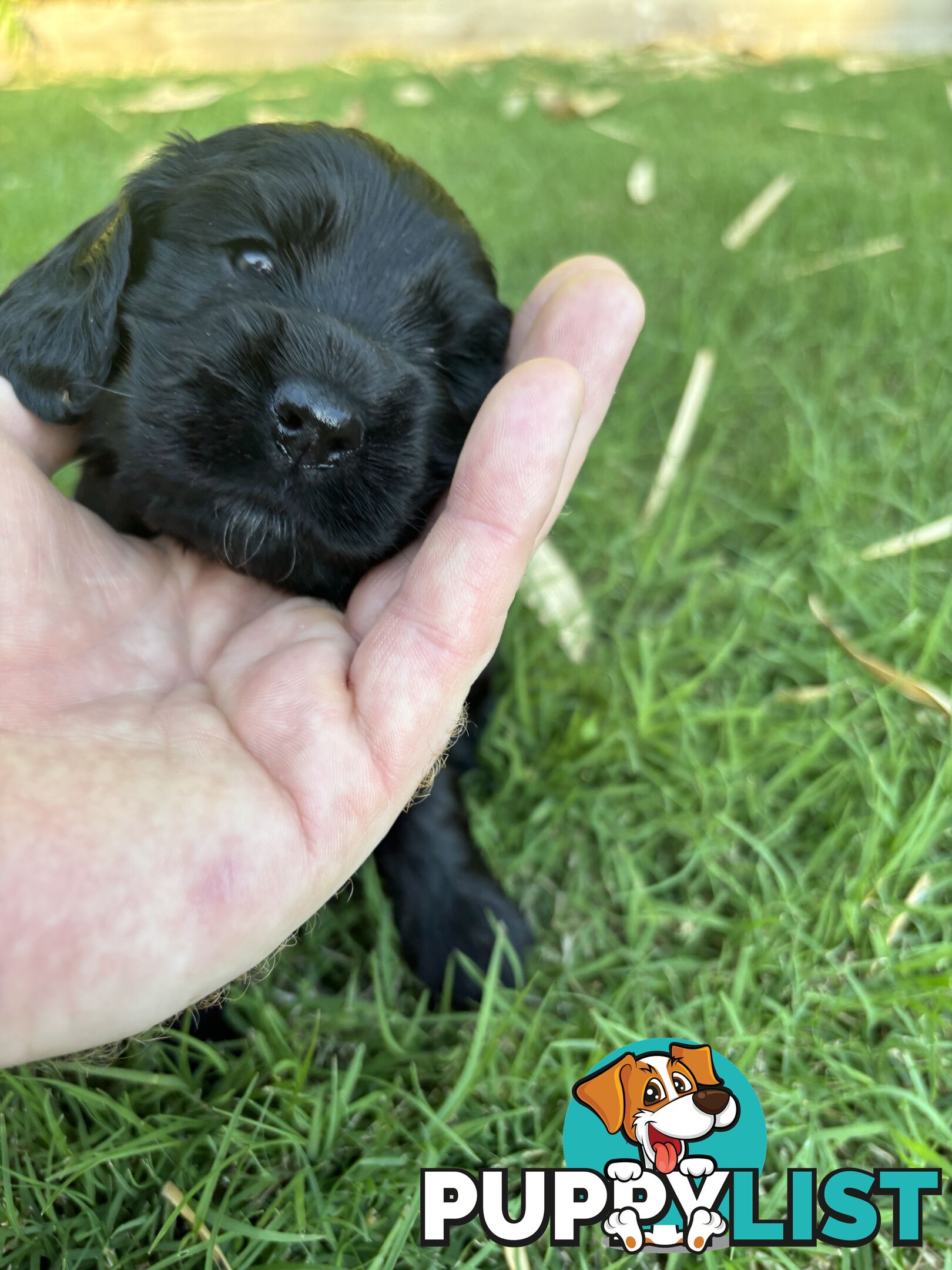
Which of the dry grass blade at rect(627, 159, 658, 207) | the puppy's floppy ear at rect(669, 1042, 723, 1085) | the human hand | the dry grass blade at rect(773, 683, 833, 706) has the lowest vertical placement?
the puppy's floppy ear at rect(669, 1042, 723, 1085)

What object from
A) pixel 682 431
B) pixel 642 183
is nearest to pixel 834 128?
pixel 642 183

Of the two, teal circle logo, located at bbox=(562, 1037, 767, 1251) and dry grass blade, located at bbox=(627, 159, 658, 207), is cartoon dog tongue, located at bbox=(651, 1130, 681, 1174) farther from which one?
dry grass blade, located at bbox=(627, 159, 658, 207)

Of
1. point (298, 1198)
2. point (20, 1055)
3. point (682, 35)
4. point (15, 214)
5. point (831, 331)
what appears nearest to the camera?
point (20, 1055)

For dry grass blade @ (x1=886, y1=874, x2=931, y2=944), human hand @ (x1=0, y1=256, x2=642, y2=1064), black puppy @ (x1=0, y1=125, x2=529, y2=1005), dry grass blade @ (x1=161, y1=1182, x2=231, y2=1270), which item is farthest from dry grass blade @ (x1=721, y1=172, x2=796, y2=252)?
dry grass blade @ (x1=161, y1=1182, x2=231, y2=1270)

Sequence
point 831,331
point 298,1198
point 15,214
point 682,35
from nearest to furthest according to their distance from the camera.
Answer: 1. point 298,1198
2. point 831,331
3. point 15,214
4. point 682,35

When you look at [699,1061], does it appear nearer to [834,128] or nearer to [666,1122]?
[666,1122]

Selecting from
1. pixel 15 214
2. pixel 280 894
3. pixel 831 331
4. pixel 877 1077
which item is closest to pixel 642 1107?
pixel 877 1077

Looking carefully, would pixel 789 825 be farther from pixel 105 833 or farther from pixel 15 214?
pixel 15 214

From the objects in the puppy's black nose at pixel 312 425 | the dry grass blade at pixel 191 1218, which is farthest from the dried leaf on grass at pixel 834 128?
the dry grass blade at pixel 191 1218

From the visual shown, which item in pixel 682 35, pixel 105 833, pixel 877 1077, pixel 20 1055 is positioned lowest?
pixel 877 1077
